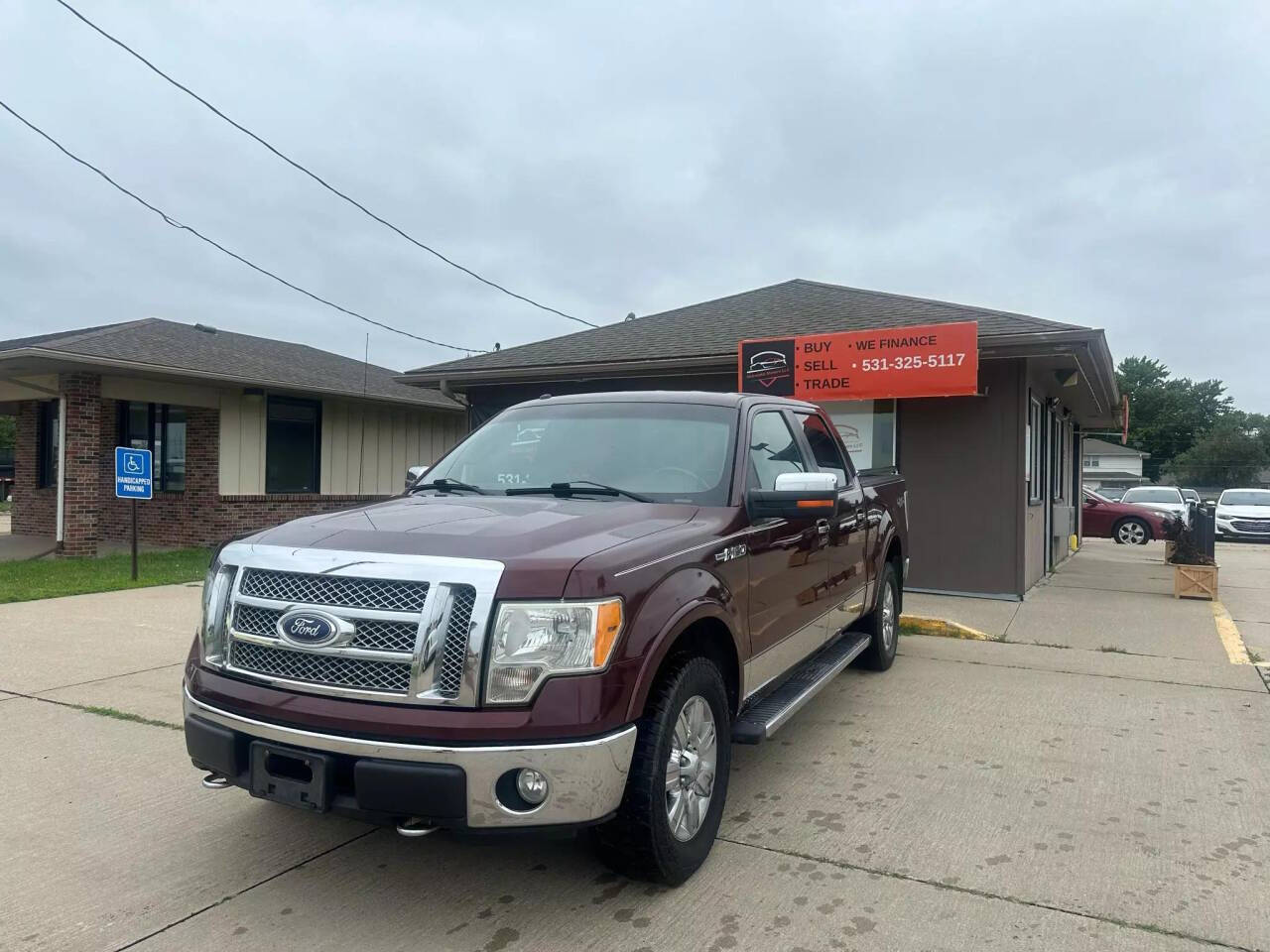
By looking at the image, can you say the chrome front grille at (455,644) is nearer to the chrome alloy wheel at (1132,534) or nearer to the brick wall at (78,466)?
the brick wall at (78,466)

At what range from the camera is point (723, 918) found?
3074 mm

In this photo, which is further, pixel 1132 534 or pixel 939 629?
pixel 1132 534

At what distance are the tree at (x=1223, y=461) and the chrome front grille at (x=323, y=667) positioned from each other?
6710 cm

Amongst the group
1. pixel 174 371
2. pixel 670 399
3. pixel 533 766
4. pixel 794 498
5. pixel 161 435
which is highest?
pixel 174 371

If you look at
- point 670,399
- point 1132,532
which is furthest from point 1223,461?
point 670,399

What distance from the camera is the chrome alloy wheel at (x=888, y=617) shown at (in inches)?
258

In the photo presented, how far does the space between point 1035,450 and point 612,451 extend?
29.6ft

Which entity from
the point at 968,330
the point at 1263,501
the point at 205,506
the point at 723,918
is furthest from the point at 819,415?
the point at 1263,501

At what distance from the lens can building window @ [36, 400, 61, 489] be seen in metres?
16.5

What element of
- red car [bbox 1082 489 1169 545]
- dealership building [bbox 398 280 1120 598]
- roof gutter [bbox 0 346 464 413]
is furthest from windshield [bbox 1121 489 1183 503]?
roof gutter [bbox 0 346 464 413]

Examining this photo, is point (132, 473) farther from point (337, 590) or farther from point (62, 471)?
point (337, 590)

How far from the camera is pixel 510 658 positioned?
279 cm

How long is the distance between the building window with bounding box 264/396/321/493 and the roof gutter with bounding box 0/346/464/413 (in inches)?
32.8

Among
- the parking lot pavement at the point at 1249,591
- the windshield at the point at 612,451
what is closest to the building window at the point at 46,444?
the windshield at the point at 612,451
